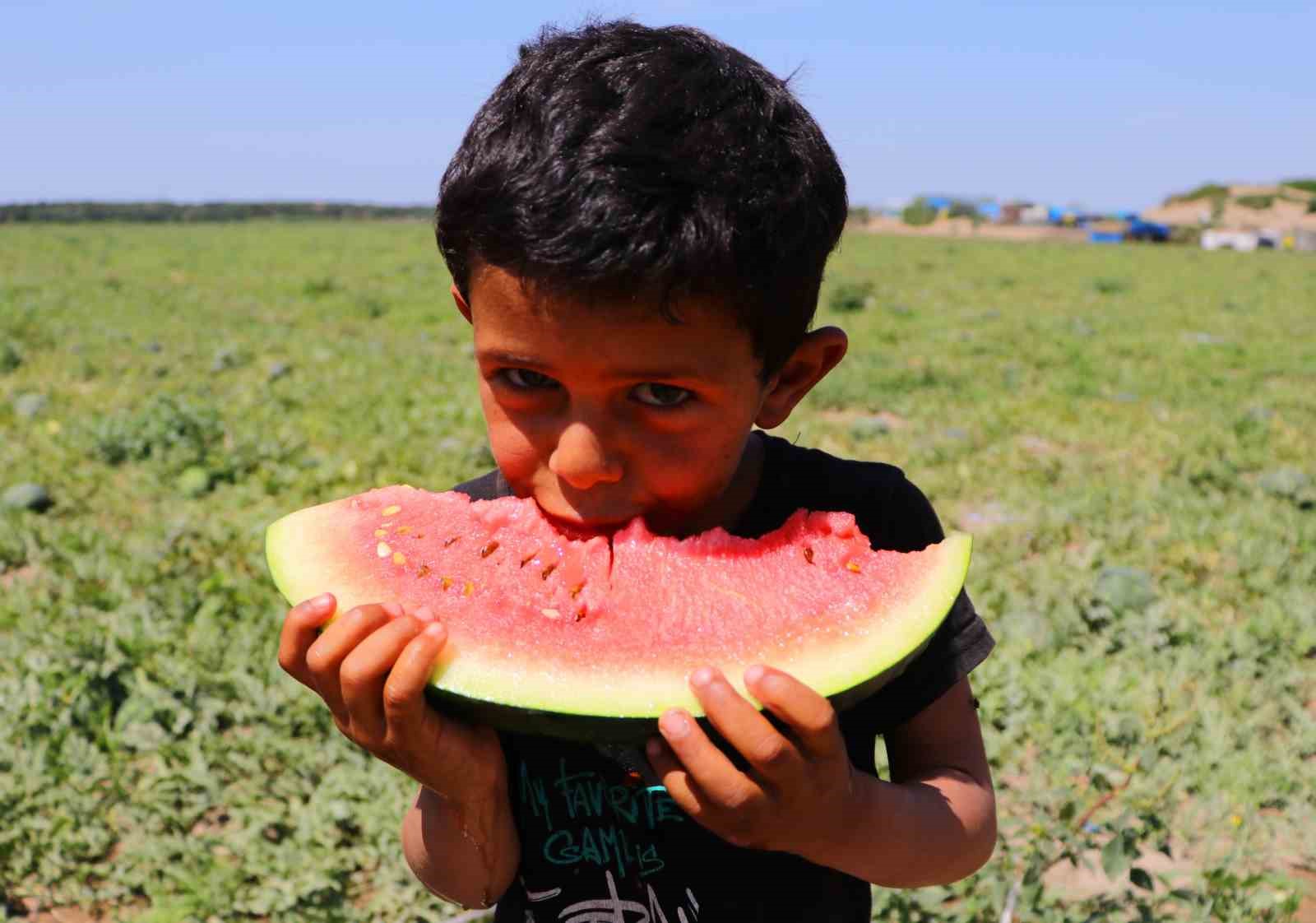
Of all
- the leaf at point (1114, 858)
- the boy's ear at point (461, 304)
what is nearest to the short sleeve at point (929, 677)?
the boy's ear at point (461, 304)

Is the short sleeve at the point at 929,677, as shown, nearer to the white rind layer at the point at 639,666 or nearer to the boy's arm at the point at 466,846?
the white rind layer at the point at 639,666

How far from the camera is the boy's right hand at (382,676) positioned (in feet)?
3.22

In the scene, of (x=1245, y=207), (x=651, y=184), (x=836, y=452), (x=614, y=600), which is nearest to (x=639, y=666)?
(x=614, y=600)

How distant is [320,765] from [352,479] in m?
2.34

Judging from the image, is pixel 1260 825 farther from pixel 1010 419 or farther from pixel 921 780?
pixel 1010 419

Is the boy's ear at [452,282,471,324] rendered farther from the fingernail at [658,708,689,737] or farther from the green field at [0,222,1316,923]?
the green field at [0,222,1316,923]

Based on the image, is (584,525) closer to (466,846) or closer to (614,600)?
(614,600)

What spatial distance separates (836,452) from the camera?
18.3 feet

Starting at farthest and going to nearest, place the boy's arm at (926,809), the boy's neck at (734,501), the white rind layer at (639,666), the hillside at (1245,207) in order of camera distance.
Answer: the hillside at (1245,207) → the boy's neck at (734,501) → the boy's arm at (926,809) → the white rind layer at (639,666)

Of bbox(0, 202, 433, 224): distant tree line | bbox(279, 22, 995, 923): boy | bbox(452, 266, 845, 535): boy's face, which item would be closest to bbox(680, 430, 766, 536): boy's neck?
bbox(279, 22, 995, 923): boy

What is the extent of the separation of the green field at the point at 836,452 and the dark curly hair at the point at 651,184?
4.87ft

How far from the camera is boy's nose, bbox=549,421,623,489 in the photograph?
3.63 feet

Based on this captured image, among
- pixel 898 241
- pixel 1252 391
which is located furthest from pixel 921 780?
pixel 898 241

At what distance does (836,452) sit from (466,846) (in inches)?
175
